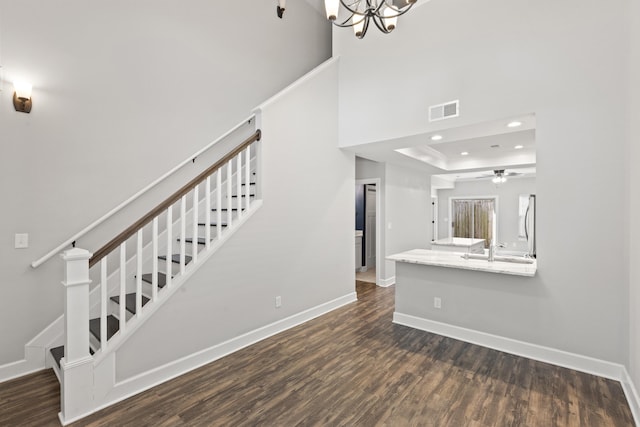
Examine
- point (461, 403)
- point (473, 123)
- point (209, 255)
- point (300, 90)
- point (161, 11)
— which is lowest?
point (461, 403)

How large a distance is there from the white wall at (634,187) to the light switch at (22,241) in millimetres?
4751

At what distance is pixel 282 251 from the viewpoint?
373 centimetres

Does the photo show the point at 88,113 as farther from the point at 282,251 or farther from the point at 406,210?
the point at 406,210

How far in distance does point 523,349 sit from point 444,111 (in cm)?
257

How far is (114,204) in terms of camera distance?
10.3ft

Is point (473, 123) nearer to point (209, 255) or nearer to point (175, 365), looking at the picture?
point (209, 255)

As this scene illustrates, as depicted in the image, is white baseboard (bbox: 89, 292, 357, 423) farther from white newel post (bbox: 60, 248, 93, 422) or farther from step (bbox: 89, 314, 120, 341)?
step (bbox: 89, 314, 120, 341)

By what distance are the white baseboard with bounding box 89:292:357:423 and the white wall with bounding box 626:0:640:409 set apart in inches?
120

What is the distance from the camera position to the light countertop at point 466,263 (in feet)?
10.1

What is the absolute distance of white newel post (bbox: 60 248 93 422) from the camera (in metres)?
2.11

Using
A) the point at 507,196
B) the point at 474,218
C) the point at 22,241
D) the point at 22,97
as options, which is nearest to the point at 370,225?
the point at 474,218

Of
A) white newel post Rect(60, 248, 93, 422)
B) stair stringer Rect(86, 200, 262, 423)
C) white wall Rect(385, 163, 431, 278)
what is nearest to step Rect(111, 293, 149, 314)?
stair stringer Rect(86, 200, 262, 423)

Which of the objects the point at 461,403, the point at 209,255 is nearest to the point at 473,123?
the point at 461,403

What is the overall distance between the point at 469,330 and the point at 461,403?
4.16ft
